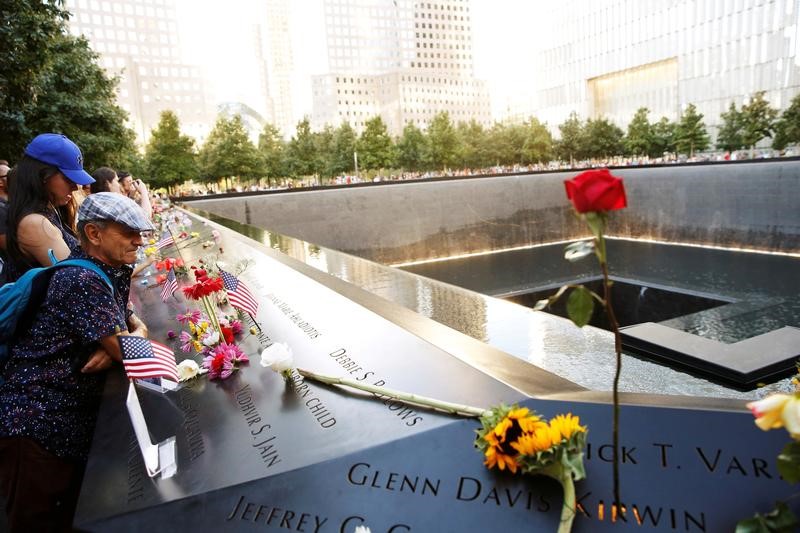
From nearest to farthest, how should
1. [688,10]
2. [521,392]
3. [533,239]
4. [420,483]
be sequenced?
[420,483], [521,392], [533,239], [688,10]

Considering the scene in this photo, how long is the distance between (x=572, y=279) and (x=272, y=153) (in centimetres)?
2566

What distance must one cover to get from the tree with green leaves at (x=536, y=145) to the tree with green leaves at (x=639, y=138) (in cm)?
543

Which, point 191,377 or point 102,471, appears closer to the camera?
point 102,471

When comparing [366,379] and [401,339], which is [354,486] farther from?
[401,339]

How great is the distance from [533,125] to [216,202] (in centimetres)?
3066

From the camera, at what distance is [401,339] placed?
2.37m

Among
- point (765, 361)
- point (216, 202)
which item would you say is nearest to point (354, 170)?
point (216, 202)

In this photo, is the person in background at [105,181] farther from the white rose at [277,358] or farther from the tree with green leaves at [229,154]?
the tree with green leaves at [229,154]

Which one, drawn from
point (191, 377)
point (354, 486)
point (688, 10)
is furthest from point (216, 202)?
point (688, 10)

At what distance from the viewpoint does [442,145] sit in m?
37.0

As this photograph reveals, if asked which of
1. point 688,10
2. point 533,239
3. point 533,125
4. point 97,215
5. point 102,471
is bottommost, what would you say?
point 533,239

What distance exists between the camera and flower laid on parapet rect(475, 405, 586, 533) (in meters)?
1.01

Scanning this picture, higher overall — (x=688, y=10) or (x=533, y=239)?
(x=688, y=10)

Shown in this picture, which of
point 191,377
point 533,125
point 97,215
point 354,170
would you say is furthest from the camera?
point 533,125
